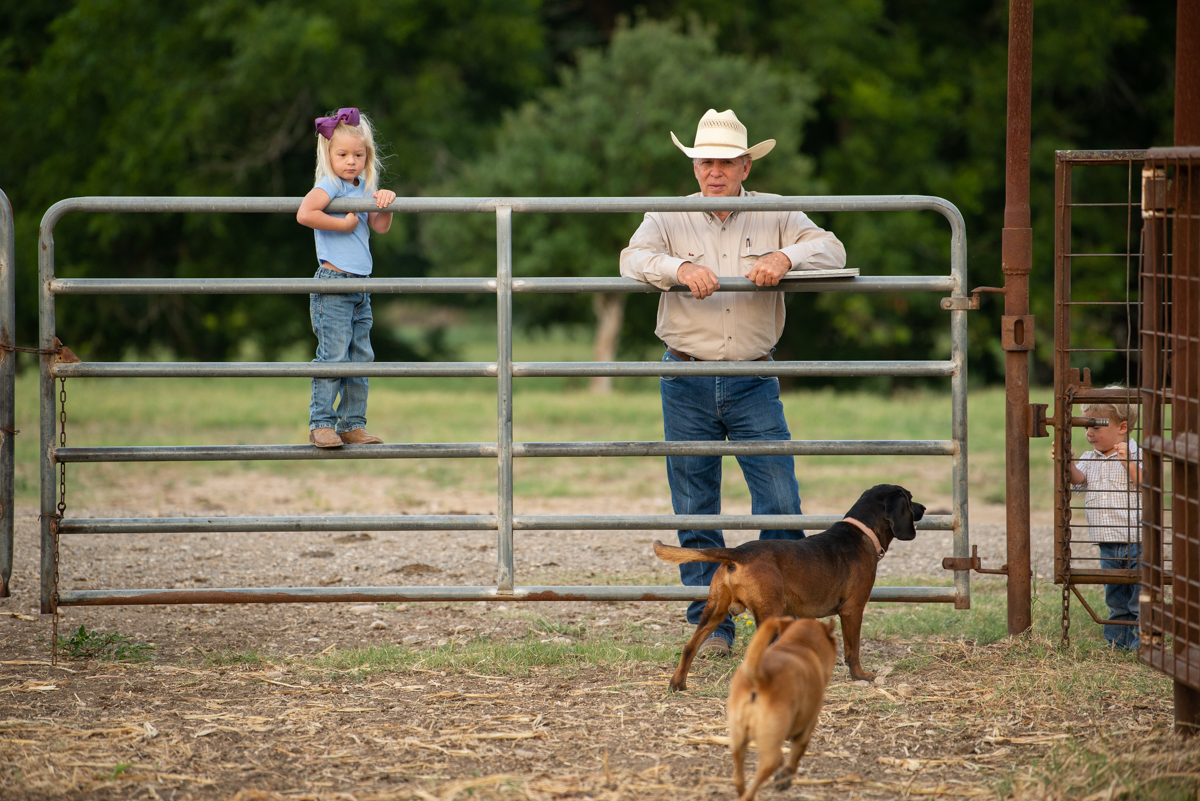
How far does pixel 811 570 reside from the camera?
4230 mm

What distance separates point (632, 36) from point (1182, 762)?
17.3 metres

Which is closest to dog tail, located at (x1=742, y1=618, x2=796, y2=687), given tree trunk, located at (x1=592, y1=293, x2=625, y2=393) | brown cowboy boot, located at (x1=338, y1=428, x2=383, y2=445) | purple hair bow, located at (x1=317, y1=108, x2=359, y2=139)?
brown cowboy boot, located at (x1=338, y1=428, x2=383, y2=445)

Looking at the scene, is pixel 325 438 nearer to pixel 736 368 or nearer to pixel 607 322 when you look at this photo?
pixel 736 368

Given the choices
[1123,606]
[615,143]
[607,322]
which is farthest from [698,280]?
[607,322]

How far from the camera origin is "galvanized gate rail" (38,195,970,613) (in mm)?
4516

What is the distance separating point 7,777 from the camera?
11.3ft

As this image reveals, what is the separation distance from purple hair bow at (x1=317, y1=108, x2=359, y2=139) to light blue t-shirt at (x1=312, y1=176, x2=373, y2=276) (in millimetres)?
191

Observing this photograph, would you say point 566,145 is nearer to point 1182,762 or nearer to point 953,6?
point 953,6

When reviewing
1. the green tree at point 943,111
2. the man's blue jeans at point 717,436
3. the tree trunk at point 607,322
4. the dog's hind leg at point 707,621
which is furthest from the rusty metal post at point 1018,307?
the green tree at point 943,111

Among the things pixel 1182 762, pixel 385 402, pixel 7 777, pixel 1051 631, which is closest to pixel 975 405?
pixel 385 402

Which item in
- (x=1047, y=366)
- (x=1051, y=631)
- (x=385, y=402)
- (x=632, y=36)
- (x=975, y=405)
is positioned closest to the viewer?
(x=1051, y=631)

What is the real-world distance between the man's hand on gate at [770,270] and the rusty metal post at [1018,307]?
97cm

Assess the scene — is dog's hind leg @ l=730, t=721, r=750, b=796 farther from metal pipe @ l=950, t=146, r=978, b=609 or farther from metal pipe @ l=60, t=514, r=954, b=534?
metal pipe @ l=950, t=146, r=978, b=609

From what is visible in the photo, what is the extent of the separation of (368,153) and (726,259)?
161 cm
